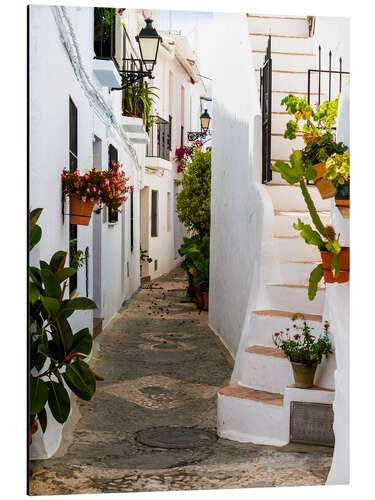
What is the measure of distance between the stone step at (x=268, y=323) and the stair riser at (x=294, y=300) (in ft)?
0.22

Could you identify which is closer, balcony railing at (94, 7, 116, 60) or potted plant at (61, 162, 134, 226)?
potted plant at (61, 162, 134, 226)

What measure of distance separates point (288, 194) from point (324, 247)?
115 inches

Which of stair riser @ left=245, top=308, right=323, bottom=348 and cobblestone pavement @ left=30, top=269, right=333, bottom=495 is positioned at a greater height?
stair riser @ left=245, top=308, right=323, bottom=348

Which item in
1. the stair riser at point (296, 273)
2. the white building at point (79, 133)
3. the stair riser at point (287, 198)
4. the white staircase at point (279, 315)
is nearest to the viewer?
the white building at point (79, 133)

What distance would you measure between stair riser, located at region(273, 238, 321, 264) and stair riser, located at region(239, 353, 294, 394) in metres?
1.12

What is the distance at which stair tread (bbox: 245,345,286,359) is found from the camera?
4605mm

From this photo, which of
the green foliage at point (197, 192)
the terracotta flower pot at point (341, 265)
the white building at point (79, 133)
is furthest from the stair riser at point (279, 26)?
the terracotta flower pot at point (341, 265)

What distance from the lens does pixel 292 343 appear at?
4.35 meters

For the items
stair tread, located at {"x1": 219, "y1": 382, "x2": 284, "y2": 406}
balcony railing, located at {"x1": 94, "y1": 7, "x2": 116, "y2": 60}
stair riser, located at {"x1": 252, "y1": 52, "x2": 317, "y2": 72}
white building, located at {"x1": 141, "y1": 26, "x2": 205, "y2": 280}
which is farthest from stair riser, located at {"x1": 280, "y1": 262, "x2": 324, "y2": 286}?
white building, located at {"x1": 141, "y1": 26, "x2": 205, "y2": 280}

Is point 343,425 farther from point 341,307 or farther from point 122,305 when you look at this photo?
point 122,305

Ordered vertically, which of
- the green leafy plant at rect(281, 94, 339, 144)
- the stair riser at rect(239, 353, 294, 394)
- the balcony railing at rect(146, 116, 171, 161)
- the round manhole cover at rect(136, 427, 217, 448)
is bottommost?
the round manhole cover at rect(136, 427, 217, 448)

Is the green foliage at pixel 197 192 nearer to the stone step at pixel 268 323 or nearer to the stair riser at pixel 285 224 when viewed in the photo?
the stair riser at pixel 285 224

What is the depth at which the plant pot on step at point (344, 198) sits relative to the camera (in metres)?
3.40

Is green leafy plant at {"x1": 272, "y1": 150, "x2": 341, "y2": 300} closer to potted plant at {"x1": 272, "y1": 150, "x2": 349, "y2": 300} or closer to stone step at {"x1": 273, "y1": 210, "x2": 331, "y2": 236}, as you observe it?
potted plant at {"x1": 272, "y1": 150, "x2": 349, "y2": 300}
